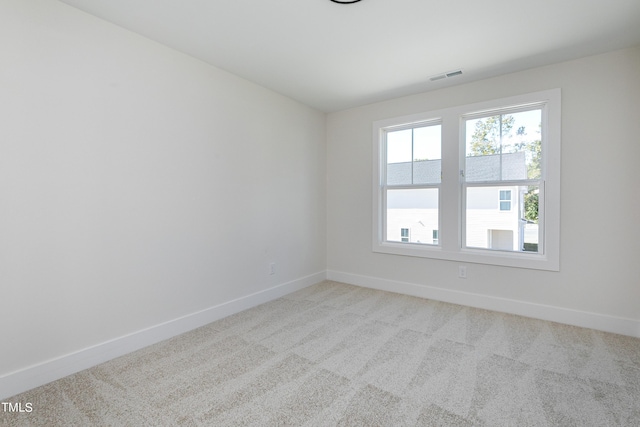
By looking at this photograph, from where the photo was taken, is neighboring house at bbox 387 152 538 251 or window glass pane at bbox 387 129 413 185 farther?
window glass pane at bbox 387 129 413 185

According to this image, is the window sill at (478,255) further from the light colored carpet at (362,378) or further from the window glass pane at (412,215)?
the light colored carpet at (362,378)

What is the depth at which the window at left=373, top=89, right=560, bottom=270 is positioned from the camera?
9.41 feet

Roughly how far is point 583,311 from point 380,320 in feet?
6.14

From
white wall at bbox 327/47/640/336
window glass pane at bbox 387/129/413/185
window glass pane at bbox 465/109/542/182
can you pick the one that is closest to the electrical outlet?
white wall at bbox 327/47/640/336

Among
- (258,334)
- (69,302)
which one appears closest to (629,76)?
(258,334)

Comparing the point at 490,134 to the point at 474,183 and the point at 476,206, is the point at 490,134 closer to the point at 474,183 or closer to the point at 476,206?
the point at 474,183

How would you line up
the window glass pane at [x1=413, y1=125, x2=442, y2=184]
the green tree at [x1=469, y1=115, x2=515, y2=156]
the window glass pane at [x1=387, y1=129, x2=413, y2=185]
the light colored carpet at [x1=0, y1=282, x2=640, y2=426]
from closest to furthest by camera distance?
the light colored carpet at [x1=0, y1=282, x2=640, y2=426] < the green tree at [x1=469, y1=115, x2=515, y2=156] < the window glass pane at [x1=413, y1=125, x2=442, y2=184] < the window glass pane at [x1=387, y1=129, x2=413, y2=185]

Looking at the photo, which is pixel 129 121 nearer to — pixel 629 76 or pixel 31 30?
pixel 31 30

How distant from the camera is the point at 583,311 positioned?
2676 millimetres

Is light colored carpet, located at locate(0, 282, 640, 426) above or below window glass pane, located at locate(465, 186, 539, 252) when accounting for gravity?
below

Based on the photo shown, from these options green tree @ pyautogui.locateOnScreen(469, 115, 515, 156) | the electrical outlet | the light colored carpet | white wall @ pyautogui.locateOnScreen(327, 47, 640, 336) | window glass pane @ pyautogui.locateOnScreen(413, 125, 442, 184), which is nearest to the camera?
the light colored carpet

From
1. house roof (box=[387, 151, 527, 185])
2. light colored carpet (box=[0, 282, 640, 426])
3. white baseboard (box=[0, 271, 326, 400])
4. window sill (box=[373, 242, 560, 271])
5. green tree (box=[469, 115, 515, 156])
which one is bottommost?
light colored carpet (box=[0, 282, 640, 426])

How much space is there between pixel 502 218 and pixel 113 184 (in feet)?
12.1

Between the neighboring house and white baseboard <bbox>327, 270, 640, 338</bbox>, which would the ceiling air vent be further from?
white baseboard <bbox>327, 270, 640, 338</bbox>
